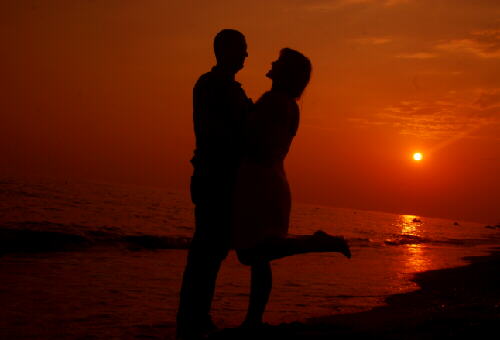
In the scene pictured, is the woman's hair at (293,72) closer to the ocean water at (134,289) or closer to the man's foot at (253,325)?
the man's foot at (253,325)

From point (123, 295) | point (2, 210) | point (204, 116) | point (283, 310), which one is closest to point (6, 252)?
point (123, 295)

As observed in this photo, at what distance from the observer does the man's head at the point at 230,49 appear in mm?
4145

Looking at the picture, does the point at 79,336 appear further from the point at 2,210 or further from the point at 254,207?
the point at 2,210

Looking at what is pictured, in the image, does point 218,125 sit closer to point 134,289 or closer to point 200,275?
point 200,275

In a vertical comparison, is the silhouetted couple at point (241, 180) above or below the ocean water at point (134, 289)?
above

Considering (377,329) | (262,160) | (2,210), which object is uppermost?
(262,160)

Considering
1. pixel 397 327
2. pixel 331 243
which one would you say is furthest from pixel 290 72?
pixel 397 327

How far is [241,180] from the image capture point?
151 inches

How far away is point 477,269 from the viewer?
1156 centimetres

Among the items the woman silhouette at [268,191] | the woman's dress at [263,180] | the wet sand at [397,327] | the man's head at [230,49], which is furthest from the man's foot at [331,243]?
the man's head at [230,49]

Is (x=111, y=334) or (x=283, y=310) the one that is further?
(x=283, y=310)

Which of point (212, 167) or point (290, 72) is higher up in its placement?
point (290, 72)

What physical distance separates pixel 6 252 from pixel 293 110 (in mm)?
10832

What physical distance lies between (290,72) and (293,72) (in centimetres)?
2
